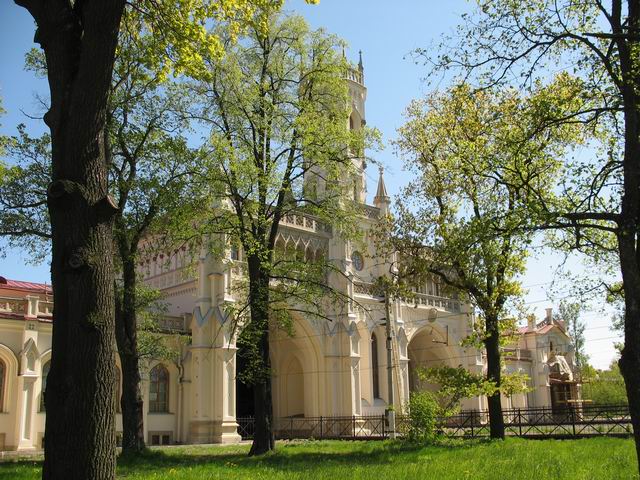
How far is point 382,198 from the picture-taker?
1580 inches

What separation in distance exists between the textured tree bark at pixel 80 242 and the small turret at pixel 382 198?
111 feet

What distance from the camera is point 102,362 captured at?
19.5 feet

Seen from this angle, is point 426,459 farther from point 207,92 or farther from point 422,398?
point 207,92

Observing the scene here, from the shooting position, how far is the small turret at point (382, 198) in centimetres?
3984

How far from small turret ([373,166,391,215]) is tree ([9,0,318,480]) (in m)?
33.8

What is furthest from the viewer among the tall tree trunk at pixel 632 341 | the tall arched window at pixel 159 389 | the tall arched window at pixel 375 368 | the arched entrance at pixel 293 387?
the tall arched window at pixel 375 368

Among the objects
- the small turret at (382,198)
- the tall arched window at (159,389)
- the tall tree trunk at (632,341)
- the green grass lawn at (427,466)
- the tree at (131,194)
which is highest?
the small turret at (382,198)

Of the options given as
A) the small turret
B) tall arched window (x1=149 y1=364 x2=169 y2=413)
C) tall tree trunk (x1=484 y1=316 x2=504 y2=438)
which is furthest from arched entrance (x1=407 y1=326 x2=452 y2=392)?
tall tree trunk (x1=484 y1=316 x2=504 y2=438)

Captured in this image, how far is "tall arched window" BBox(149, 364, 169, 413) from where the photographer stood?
28812 millimetres

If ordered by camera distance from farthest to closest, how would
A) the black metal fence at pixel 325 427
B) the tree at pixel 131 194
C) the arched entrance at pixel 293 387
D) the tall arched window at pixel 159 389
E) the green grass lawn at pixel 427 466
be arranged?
1. the arched entrance at pixel 293 387
2. the black metal fence at pixel 325 427
3. the tall arched window at pixel 159 389
4. the tree at pixel 131 194
5. the green grass lawn at pixel 427 466

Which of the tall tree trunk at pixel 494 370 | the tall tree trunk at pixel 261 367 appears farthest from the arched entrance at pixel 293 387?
the tall tree trunk at pixel 261 367

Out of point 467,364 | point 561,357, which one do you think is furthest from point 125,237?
point 561,357

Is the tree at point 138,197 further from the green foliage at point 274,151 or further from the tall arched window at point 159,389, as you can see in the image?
the tall arched window at point 159,389

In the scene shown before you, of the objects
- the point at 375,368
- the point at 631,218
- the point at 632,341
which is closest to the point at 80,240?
the point at 632,341
